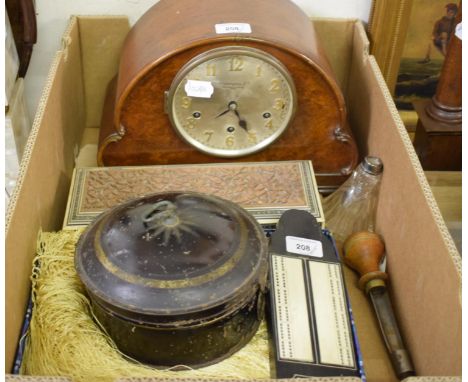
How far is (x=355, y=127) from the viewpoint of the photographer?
1.99 metres

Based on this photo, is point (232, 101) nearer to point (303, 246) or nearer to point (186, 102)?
point (186, 102)

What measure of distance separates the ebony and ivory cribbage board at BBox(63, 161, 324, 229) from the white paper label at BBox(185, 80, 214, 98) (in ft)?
0.67

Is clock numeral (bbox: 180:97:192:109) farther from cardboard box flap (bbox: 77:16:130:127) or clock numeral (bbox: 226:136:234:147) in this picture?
cardboard box flap (bbox: 77:16:130:127)

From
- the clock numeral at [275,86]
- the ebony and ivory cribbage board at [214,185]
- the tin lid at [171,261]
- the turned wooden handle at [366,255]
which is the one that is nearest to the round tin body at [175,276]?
the tin lid at [171,261]

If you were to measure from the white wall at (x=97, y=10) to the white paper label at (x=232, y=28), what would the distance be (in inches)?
19.8

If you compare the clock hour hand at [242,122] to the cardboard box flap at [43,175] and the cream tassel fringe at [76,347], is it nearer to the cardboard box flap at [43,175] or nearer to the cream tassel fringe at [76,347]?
the cardboard box flap at [43,175]

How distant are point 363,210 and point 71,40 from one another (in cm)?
107

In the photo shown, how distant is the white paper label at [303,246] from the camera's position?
1459mm

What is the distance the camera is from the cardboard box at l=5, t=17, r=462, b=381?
49.4 inches

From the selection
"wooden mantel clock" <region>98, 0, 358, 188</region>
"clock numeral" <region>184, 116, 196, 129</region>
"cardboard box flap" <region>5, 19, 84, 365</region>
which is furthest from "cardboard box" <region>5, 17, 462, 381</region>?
"clock numeral" <region>184, 116, 196, 129</region>

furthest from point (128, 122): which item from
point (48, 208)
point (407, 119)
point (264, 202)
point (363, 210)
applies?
point (407, 119)

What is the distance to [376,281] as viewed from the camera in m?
1.57

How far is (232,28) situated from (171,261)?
74cm

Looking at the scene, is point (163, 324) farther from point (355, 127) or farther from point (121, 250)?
point (355, 127)
